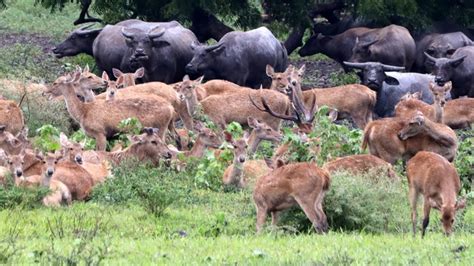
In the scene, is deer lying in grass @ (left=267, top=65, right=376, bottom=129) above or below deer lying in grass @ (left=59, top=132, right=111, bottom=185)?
below

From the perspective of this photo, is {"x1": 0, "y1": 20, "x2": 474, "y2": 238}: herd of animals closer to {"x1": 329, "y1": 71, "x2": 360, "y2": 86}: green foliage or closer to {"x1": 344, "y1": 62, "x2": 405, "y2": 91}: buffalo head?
{"x1": 344, "y1": 62, "x2": 405, "y2": 91}: buffalo head

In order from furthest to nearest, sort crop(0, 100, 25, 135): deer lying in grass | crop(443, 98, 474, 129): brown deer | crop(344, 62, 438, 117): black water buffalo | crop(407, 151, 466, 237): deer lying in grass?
1. crop(344, 62, 438, 117): black water buffalo
2. crop(443, 98, 474, 129): brown deer
3. crop(0, 100, 25, 135): deer lying in grass
4. crop(407, 151, 466, 237): deer lying in grass

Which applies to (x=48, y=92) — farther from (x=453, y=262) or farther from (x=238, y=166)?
(x=453, y=262)

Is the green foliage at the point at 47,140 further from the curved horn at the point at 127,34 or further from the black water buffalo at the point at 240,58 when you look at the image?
the curved horn at the point at 127,34

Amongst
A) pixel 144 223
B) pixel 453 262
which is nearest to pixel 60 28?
pixel 144 223

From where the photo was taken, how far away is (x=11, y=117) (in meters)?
18.8

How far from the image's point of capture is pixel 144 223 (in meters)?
13.7

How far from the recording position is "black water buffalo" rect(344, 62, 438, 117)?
25609mm

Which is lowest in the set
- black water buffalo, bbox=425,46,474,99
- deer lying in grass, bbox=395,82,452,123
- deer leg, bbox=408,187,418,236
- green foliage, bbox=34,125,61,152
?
black water buffalo, bbox=425,46,474,99

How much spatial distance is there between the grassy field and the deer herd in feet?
0.86

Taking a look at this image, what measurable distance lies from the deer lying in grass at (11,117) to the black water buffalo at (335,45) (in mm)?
13689

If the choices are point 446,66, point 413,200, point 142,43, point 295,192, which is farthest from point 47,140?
point 446,66

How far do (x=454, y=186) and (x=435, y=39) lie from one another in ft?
60.3

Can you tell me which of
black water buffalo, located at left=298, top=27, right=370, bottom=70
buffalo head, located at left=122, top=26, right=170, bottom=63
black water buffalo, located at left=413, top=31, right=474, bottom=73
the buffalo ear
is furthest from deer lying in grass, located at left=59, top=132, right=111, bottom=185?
black water buffalo, located at left=298, top=27, right=370, bottom=70
